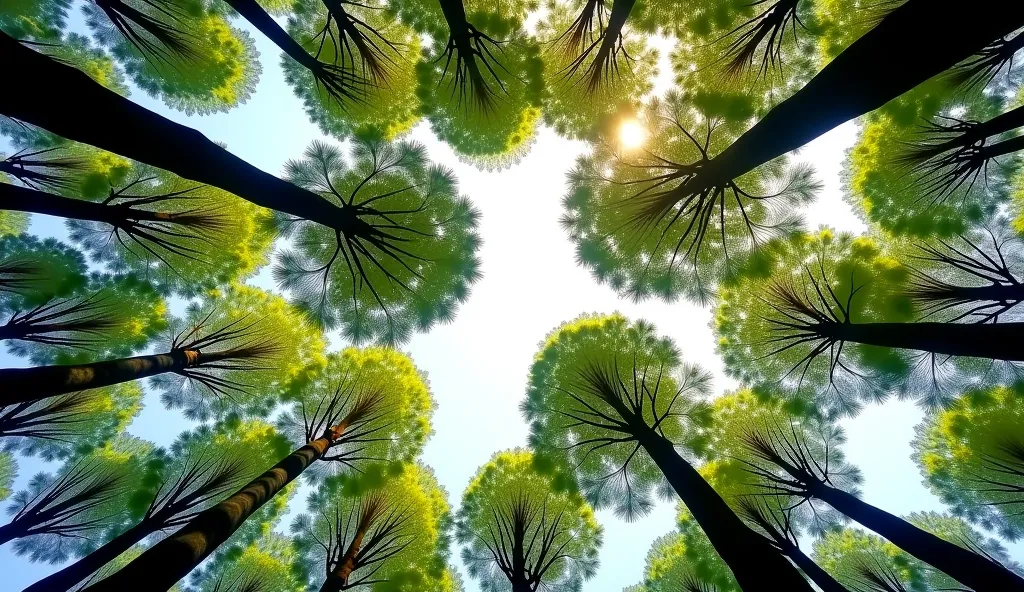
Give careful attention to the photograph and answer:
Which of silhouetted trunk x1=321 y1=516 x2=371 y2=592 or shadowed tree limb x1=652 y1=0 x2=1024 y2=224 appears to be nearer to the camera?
shadowed tree limb x1=652 y1=0 x2=1024 y2=224

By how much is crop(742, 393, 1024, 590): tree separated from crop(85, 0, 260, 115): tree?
53.5 feet

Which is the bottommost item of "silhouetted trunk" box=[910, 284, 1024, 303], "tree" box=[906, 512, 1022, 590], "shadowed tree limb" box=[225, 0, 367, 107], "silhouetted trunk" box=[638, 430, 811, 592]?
"tree" box=[906, 512, 1022, 590]

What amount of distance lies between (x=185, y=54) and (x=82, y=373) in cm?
781

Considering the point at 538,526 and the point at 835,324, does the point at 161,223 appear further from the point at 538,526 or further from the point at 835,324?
the point at 835,324

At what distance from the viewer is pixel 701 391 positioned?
1027 cm

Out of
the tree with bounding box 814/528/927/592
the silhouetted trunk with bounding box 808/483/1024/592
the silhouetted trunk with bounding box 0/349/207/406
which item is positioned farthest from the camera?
the tree with bounding box 814/528/927/592

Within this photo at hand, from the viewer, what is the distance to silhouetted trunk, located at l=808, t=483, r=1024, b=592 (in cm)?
614

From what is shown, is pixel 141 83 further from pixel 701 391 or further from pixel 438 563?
pixel 701 391

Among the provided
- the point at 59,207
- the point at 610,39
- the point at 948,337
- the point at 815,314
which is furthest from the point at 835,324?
the point at 59,207

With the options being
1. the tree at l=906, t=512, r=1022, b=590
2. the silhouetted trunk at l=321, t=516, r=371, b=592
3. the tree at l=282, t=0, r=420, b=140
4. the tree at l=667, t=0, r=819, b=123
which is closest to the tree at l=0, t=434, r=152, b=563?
the silhouetted trunk at l=321, t=516, r=371, b=592

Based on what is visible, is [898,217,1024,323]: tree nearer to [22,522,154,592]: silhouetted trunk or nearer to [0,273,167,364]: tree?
[22,522,154,592]: silhouetted trunk

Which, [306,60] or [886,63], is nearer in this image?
[886,63]

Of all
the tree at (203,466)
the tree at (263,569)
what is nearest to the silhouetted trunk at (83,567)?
the tree at (203,466)

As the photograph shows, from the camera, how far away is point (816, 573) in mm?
8164
